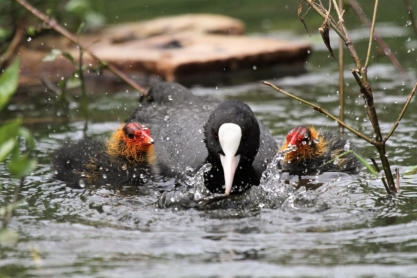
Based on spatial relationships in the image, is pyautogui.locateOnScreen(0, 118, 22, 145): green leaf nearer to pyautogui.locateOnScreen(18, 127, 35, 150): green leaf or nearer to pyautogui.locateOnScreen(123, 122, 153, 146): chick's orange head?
pyautogui.locateOnScreen(18, 127, 35, 150): green leaf

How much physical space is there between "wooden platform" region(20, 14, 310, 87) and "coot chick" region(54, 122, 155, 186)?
2.54 m

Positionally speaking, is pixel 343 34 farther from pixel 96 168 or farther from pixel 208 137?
pixel 96 168

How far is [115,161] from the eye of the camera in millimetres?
4703

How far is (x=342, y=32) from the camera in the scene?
3682mm

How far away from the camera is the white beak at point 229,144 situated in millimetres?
3643

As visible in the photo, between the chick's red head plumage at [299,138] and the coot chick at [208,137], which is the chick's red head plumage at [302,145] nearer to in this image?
the chick's red head plumage at [299,138]

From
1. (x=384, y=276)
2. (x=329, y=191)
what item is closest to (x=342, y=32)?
(x=329, y=191)

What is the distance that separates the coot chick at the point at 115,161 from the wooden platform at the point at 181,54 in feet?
8.34

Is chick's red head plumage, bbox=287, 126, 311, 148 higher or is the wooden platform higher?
the wooden platform

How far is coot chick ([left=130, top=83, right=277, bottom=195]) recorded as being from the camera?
3.71 meters

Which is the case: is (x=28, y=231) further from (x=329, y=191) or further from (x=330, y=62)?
(x=330, y=62)

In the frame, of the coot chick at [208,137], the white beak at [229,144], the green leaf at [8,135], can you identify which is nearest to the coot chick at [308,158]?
the coot chick at [208,137]

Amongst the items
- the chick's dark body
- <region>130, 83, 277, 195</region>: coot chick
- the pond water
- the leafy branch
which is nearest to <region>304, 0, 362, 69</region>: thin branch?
the leafy branch

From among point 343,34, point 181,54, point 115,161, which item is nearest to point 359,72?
point 343,34
